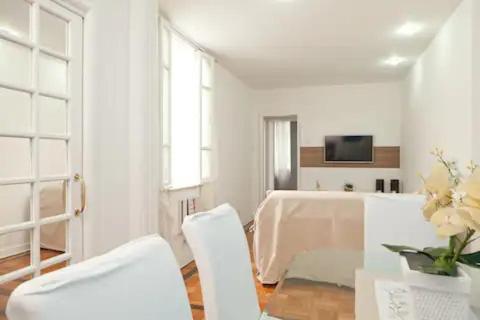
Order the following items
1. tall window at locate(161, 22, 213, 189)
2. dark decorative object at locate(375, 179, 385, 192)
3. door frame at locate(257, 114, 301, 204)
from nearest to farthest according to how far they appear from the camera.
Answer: tall window at locate(161, 22, 213, 189) → dark decorative object at locate(375, 179, 385, 192) → door frame at locate(257, 114, 301, 204)

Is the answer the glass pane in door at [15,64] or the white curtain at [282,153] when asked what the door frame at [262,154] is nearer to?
the white curtain at [282,153]

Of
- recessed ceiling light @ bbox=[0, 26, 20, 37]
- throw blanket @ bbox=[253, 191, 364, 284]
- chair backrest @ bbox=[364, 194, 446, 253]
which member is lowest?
throw blanket @ bbox=[253, 191, 364, 284]

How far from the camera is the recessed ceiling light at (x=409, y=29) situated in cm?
347

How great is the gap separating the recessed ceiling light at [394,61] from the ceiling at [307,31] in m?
0.08

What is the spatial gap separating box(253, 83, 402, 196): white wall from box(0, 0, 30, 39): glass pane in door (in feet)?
16.6

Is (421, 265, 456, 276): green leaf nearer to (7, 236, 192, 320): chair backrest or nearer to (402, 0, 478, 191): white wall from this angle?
(7, 236, 192, 320): chair backrest

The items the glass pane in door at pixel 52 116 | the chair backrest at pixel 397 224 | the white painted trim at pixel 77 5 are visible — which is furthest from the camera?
the white painted trim at pixel 77 5

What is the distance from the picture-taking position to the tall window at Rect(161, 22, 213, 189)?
3.37 m

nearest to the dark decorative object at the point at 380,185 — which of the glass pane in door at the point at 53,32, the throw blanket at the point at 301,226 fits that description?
the throw blanket at the point at 301,226

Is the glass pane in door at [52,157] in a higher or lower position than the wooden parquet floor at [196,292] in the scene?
higher

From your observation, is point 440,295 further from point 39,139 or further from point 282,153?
point 282,153

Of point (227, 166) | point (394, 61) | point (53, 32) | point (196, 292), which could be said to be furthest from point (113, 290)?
point (394, 61)

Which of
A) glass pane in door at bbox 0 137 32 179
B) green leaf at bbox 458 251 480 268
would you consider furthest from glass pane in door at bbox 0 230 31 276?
green leaf at bbox 458 251 480 268

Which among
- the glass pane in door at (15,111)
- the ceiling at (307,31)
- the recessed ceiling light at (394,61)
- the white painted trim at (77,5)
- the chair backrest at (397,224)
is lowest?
the chair backrest at (397,224)
